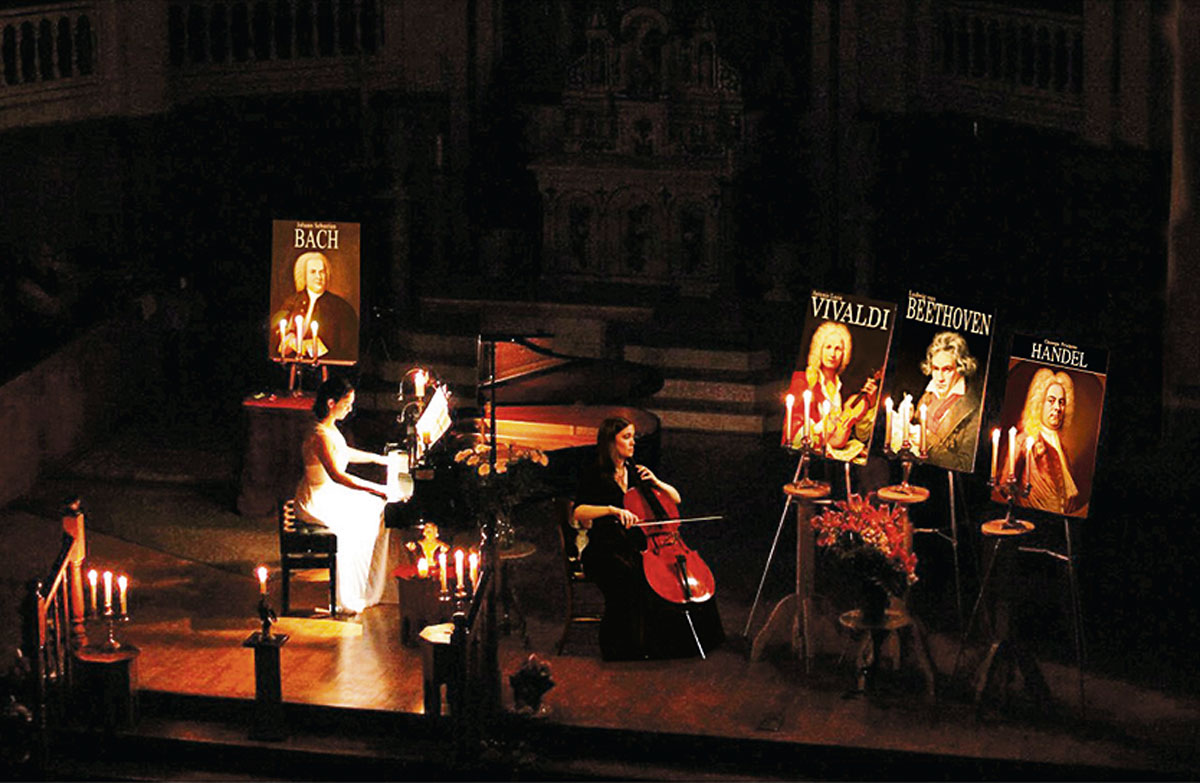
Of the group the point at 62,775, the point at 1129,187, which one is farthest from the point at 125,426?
the point at 1129,187

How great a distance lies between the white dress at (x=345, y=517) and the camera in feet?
45.7

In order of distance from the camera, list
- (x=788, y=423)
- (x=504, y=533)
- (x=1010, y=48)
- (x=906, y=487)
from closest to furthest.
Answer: (x=906, y=487) < (x=788, y=423) < (x=504, y=533) < (x=1010, y=48)

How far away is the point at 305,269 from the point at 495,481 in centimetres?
271

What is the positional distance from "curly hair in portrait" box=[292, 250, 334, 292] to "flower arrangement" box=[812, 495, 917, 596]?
161 inches

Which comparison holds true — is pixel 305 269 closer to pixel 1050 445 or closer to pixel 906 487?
pixel 906 487

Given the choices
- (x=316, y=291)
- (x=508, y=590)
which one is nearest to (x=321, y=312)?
(x=316, y=291)

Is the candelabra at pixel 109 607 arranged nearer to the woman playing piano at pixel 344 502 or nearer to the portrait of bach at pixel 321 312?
the woman playing piano at pixel 344 502

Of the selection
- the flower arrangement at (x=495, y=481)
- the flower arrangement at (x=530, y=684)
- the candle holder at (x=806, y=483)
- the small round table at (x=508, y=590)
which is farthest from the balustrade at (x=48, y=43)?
the flower arrangement at (x=530, y=684)

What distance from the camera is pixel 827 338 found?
528 inches

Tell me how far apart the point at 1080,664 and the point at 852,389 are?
1.97m

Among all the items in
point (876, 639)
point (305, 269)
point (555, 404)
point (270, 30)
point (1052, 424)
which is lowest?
point (876, 639)

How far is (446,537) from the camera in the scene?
14875 millimetres

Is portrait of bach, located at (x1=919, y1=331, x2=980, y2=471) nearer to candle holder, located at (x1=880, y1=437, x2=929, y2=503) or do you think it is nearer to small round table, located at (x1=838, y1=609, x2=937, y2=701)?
candle holder, located at (x1=880, y1=437, x2=929, y2=503)

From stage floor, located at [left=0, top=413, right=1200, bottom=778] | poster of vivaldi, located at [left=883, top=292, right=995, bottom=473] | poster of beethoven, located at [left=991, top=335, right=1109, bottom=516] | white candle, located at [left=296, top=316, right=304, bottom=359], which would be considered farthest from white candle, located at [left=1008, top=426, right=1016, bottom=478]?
white candle, located at [left=296, top=316, right=304, bottom=359]
